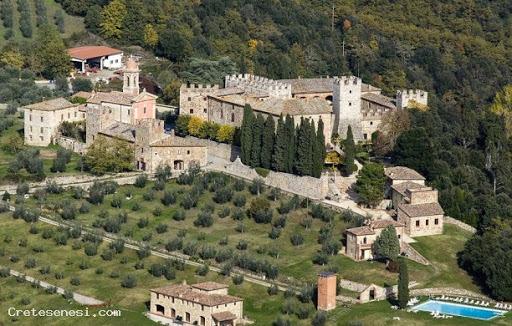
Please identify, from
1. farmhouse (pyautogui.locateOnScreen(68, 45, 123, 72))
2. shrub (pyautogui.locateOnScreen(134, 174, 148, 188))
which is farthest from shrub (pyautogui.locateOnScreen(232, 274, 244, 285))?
farmhouse (pyautogui.locateOnScreen(68, 45, 123, 72))

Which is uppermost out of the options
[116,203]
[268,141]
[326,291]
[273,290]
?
[268,141]

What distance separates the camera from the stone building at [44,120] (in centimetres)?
10700

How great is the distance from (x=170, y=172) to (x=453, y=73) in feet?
143

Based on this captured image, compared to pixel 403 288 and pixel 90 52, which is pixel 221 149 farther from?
→ pixel 90 52

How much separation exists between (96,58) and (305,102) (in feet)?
94.6

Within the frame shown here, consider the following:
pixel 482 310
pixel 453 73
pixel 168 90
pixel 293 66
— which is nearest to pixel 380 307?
pixel 482 310

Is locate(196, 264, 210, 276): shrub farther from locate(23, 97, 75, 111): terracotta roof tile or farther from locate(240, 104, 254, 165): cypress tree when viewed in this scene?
locate(23, 97, 75, 111): terracotta roof tile

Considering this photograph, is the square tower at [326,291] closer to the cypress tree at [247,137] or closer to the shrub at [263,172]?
the shrub at [263,172]

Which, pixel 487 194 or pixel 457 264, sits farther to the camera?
pixel 487 194

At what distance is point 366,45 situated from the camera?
139125mm

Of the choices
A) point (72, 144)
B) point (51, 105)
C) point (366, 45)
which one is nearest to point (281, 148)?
point (72, 144)

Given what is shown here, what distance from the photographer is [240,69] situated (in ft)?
400

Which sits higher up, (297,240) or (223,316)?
(297,240)

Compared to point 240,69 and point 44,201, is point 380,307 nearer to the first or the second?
point 44,201
